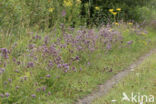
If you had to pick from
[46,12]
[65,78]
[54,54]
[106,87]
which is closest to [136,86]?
[106,87]

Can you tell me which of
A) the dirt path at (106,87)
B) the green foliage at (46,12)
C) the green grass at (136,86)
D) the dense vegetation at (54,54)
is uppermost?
the green foliage at (46,12)

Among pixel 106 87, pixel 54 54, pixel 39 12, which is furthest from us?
pixel 39 12

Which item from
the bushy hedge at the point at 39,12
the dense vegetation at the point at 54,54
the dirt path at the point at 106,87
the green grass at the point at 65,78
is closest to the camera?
the green grass at the point at 65,78

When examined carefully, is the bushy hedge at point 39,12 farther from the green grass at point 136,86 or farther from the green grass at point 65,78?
the green grass at point 136,86

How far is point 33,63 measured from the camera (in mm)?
5355

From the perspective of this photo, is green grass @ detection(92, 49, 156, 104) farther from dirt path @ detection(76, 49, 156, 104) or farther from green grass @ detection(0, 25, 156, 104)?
green grass @ detection(0, 25, 156, 104)

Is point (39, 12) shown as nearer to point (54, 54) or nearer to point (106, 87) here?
point (54, 54)

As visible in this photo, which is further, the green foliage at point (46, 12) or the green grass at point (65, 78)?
the green foliage at point (46, 12)

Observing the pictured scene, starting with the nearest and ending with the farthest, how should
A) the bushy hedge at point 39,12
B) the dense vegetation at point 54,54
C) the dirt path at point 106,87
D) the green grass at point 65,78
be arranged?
the green grass at point 65,78 < the dense vegetation at point 54,54 < the dirt path at point 106,87 < the bushy hedge at point 39,12

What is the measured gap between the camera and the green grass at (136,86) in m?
5.09

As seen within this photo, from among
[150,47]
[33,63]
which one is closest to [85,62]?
[33,63]

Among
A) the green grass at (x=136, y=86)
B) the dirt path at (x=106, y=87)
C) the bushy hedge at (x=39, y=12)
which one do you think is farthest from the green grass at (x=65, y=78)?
the bushy hedge at (x=39, y=12)

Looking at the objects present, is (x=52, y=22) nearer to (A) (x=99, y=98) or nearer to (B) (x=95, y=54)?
(B) (x=95, y=54)

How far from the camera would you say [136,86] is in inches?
221
